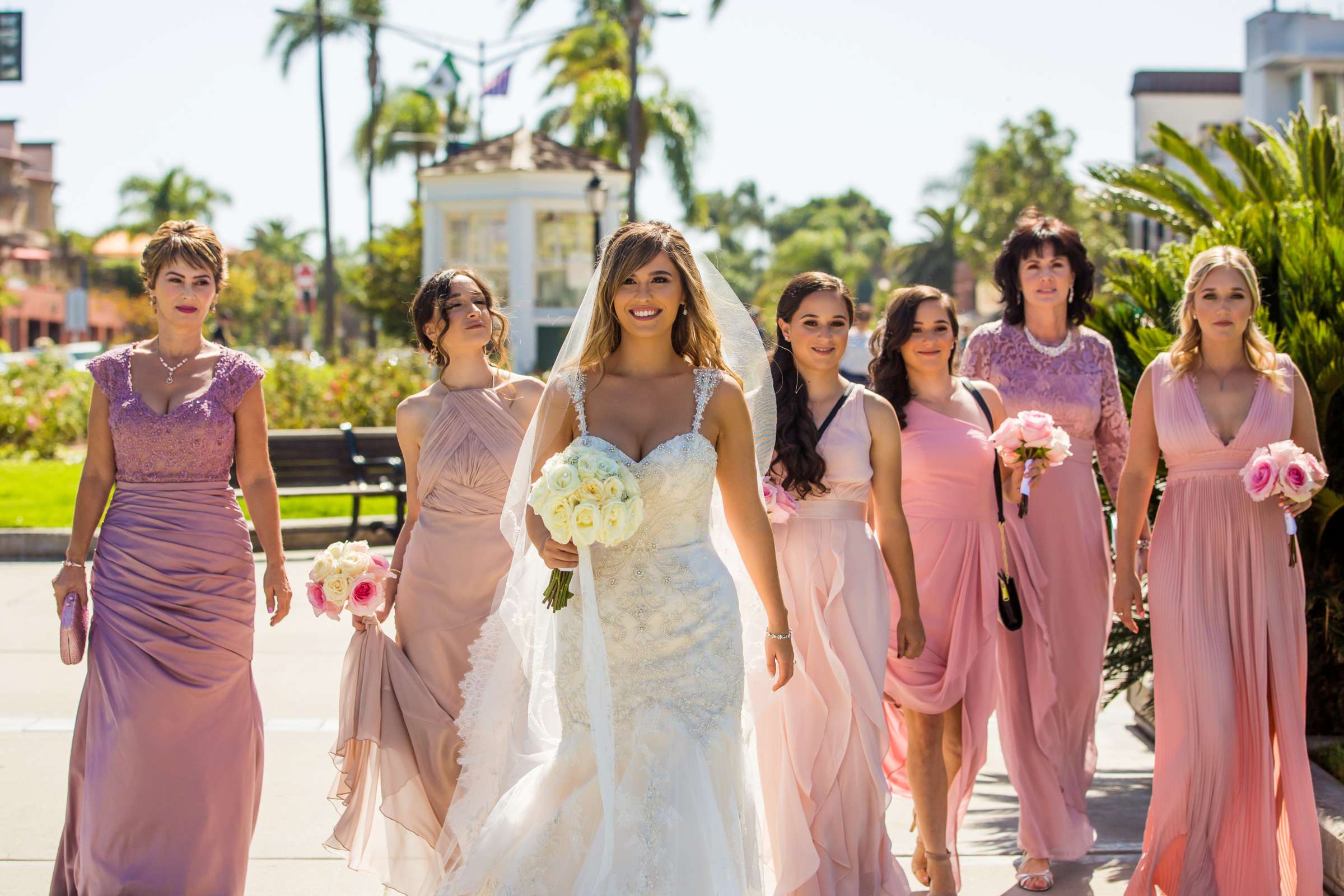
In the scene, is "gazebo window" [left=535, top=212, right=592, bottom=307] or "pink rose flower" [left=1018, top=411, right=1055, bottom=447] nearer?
"pink rose flower" [left=1018, top=411, right=1055, bottom=447]

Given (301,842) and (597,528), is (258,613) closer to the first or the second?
(301,842)

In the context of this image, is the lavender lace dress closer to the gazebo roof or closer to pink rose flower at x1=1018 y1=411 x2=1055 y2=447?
pink rose flower at x1=1018 y1=411 x2=1055 y2=447

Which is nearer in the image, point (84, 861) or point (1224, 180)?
point (84, 861)

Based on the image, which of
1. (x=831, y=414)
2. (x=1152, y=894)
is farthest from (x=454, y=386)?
(x=1152, y=894)

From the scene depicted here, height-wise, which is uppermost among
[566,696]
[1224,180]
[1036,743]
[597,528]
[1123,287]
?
[1224,180]

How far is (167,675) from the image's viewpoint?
4.99m

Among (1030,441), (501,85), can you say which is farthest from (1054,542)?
(501,85)

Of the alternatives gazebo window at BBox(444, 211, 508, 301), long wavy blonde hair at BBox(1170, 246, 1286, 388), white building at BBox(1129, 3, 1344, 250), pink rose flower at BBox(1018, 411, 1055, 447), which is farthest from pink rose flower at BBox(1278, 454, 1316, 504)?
white building at BBox(1129, 3, 1344, 250)

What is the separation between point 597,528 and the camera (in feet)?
12.6

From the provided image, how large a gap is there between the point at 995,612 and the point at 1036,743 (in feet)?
2.24

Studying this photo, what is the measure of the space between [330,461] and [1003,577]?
1006cm

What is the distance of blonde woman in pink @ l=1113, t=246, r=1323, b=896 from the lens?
5047 millimetres

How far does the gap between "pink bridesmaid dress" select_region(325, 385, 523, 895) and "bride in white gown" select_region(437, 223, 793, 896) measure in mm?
595

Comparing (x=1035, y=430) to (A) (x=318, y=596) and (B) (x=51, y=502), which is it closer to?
(A) (x=318, y=596)
